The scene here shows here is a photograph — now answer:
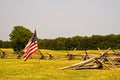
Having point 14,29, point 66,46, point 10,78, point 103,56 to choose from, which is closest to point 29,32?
point 14,29

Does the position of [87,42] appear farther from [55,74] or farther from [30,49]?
[55,74]

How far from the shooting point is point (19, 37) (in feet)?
206

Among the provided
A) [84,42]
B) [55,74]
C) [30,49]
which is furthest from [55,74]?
[84,42]

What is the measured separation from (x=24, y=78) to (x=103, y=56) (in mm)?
9724

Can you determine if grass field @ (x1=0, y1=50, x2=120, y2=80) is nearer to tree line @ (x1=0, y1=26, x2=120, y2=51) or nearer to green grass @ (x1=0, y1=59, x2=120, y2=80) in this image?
green grass @ (x1=0, y1=59, x2=120, y2=80)

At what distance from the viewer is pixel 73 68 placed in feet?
73.6

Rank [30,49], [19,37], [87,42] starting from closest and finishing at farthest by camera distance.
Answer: [30,49] < [19,37] < [87,42]

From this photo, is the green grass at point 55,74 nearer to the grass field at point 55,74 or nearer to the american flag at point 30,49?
the grass field at point 55,74

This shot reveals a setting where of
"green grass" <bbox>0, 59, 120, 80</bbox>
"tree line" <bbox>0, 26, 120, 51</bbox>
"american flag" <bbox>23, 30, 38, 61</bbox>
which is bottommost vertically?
"green grass" <bbox>0, 59, 120, 80</bbox>

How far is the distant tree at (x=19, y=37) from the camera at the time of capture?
62.4 metres

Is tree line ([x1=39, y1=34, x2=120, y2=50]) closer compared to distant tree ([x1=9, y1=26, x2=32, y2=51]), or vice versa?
distant tree ([x1=9, y1=26, x2=32, y2=51])

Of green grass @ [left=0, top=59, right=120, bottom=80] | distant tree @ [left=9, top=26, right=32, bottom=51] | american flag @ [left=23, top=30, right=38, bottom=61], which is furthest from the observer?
distant tree @ [left=9, top=26, right=32, bottom=51]

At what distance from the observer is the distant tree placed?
205ft

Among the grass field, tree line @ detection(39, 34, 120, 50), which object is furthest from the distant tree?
the grass field
